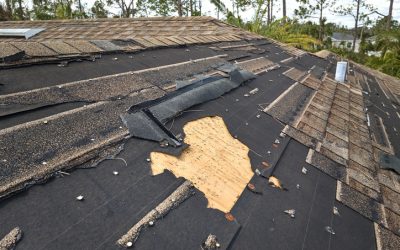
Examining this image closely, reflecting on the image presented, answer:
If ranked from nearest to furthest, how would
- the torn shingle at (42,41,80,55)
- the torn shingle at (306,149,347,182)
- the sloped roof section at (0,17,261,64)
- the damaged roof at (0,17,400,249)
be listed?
the damaged roof at (0,17,400,249) → the torn shingle at (306,149,347,182) → the torn shingle at (42,41,80,55) → the sloped roof section at (0,17,261,64)

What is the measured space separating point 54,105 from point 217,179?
1.48 m

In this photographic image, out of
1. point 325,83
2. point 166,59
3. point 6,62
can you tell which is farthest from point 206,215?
point 325,83

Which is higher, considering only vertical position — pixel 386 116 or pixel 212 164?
pixel 212 164

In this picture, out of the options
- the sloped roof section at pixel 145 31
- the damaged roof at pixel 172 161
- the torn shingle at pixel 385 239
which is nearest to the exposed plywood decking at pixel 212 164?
the damaged roof at pixel 172 161

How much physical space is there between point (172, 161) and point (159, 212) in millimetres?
503

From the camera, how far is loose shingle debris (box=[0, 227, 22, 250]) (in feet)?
3.99

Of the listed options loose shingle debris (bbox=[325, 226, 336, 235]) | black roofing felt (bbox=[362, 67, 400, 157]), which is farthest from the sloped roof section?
loose shingle debris (bbox=[325, 226, 336, 235])

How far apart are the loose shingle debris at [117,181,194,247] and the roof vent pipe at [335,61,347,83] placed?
20.0ft

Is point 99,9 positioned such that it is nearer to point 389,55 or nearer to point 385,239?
point 389,55

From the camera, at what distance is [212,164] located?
2184 mm

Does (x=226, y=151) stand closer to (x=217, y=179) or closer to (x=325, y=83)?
(x=217, y=179)

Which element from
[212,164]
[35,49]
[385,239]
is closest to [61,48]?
[35,49]

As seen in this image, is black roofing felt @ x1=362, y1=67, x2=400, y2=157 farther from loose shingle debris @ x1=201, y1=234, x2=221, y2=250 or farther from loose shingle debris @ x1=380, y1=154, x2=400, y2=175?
loose shingle debris @ x1=201, y1=234, x2=221, y2=250

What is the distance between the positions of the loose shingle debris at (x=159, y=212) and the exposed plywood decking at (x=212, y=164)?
111 millimetres
